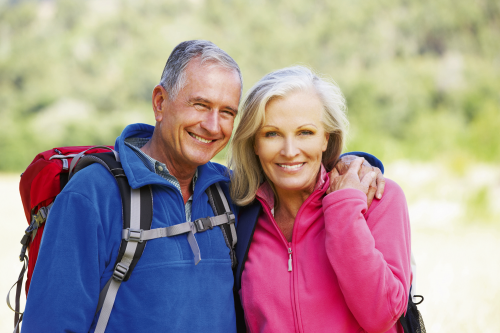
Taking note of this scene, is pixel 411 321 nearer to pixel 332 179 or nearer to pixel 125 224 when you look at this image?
pixel 332 179

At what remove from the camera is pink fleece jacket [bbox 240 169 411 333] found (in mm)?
1874

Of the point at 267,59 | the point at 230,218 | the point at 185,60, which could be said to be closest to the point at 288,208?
the point at 230,218

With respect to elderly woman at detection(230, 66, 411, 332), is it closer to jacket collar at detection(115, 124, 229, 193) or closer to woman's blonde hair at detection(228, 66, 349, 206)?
woman's blonde hair at detection(228, 66, 349, 206)

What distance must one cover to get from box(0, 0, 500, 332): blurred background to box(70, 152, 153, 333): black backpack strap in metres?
15.3

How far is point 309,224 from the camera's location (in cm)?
222

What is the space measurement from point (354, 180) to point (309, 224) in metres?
0.32

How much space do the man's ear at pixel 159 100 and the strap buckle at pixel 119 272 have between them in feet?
2.70

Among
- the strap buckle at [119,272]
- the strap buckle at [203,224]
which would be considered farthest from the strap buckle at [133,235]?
the strap buckle at [203,224]

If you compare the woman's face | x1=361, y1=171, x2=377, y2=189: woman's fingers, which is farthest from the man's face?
A: x1=361, y1=171, x2=377, y2=189: woman's fingers

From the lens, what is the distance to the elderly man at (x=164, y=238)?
70.2 inches

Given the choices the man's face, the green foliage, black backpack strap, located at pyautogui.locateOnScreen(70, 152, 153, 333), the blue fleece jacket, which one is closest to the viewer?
the blue fleece jacket

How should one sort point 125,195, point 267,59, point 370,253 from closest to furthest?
point 370,253, point 125,195, point 267,59

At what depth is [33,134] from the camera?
29.7 meters

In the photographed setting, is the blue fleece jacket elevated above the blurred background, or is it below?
below
